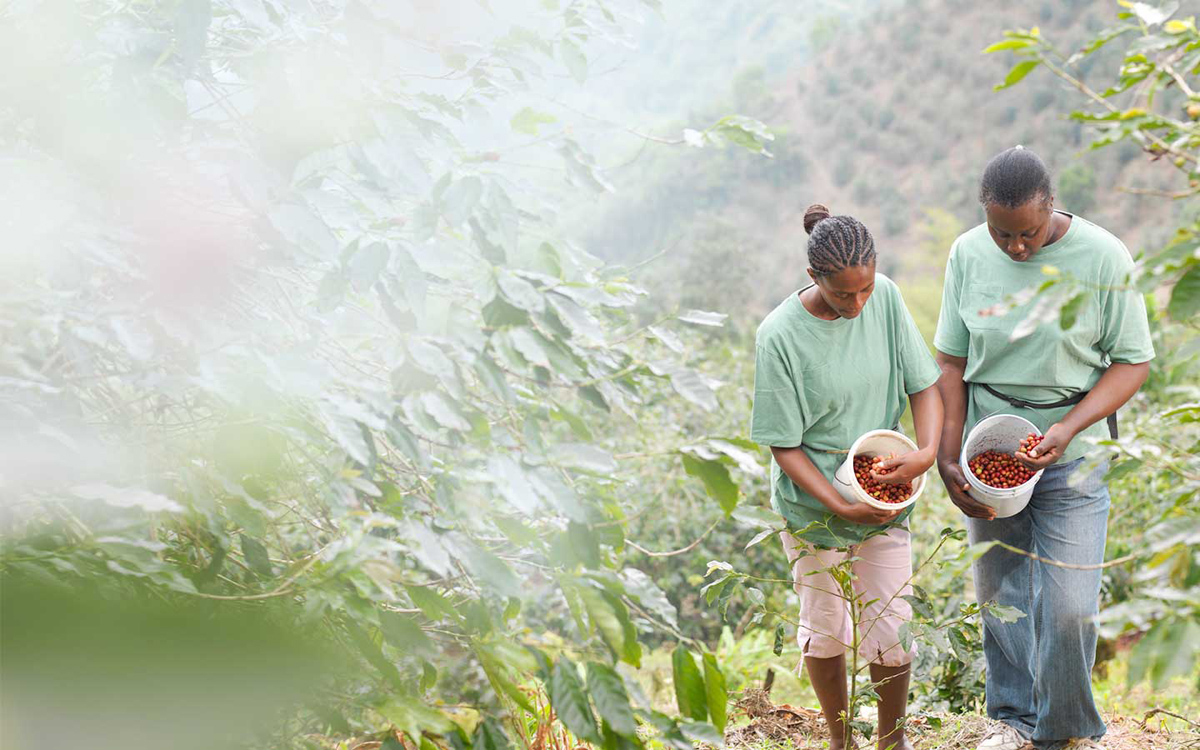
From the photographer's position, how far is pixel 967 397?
8.72 feet

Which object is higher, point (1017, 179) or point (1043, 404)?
point (1017, 179)

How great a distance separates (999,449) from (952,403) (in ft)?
0.59

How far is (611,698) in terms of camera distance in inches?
56.6

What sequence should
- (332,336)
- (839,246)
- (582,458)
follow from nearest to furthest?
(582,458) → (332,336) → (839,246)

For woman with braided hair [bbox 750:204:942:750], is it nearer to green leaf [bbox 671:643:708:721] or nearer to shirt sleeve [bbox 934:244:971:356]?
shirt sleeve [bbox 934:244:971:356]

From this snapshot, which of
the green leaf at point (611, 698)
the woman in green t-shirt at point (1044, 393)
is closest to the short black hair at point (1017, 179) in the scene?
the woman in green t-shirt at point (1044, 393)

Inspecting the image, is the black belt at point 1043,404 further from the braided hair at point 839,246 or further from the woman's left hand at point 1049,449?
the braided hair at point 839,246

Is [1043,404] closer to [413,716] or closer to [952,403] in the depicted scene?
[952,403]

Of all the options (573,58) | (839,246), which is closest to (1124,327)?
(839,246)

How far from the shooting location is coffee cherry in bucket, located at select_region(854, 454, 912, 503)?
2336 mm

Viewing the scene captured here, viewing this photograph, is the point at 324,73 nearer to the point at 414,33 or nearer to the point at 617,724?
the point at 414,33

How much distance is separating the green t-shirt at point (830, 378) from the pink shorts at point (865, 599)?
126 mm

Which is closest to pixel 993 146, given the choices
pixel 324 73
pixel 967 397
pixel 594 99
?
pixel 594 99

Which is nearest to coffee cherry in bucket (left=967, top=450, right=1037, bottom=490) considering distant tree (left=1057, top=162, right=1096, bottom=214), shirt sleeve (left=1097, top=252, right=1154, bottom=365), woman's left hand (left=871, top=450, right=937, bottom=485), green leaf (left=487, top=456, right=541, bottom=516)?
woman's left hand (left=871, top=450, right=937, bottom=485)
